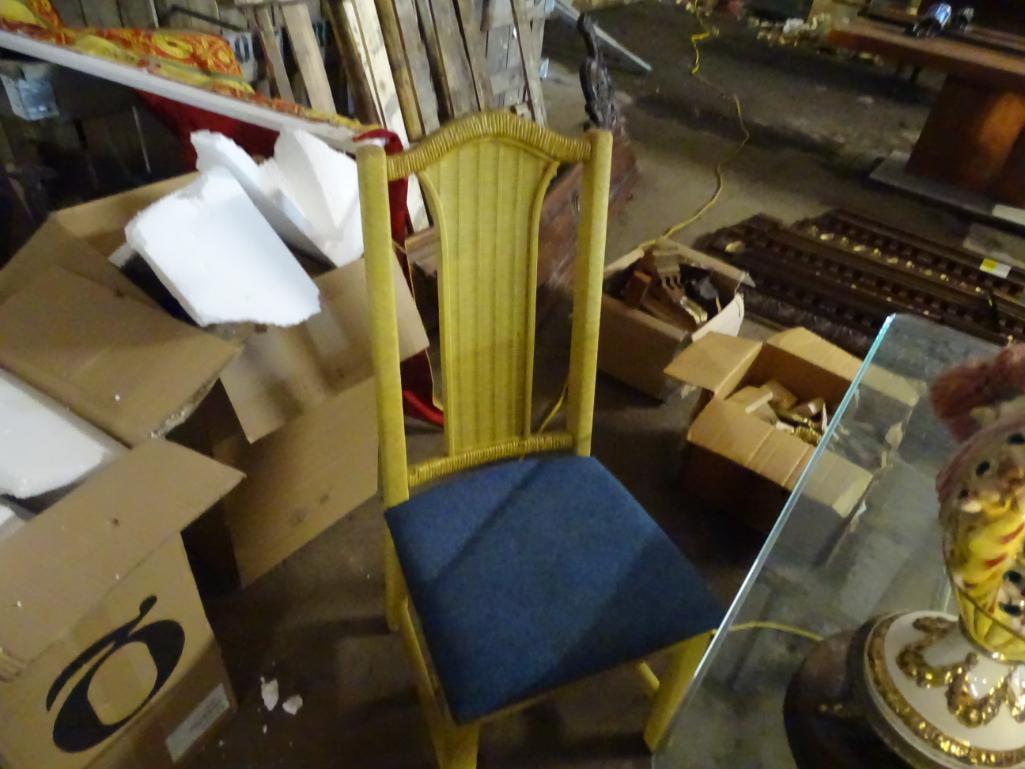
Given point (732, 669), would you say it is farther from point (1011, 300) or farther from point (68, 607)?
point (1011, 300)

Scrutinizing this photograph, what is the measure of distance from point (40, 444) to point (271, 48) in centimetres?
120

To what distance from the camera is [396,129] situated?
217 cm

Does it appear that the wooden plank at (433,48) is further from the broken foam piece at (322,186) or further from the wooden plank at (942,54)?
the wooden plank at (942,54)

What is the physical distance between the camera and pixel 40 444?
3.34 feet

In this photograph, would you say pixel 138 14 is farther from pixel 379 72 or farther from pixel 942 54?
pixel 942 54

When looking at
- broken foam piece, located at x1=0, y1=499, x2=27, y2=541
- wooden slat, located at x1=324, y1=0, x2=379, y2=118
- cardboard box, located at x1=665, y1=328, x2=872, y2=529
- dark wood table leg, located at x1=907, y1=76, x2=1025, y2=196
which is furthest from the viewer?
dark wood table leg, located at x1=907, y1=76, x2=1025, y2=196

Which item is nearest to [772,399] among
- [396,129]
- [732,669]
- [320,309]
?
[732,669]

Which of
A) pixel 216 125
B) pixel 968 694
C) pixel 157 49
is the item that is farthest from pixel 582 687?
pixel 157 49

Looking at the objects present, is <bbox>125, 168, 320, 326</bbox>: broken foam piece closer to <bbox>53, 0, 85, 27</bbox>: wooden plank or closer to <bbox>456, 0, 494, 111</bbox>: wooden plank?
<bbox>53, 0, 85, 27</bbox>: wooden plank

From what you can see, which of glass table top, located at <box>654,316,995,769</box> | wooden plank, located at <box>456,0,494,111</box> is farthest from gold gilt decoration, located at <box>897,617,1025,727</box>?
wooden plank, located at <box>456,0,494,111</box>

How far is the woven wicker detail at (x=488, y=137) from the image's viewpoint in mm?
960

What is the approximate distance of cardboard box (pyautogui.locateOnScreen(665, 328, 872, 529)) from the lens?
156cm

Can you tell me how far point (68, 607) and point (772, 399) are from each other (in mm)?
1491

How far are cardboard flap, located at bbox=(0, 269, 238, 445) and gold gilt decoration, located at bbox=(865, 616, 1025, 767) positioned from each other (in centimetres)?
93
